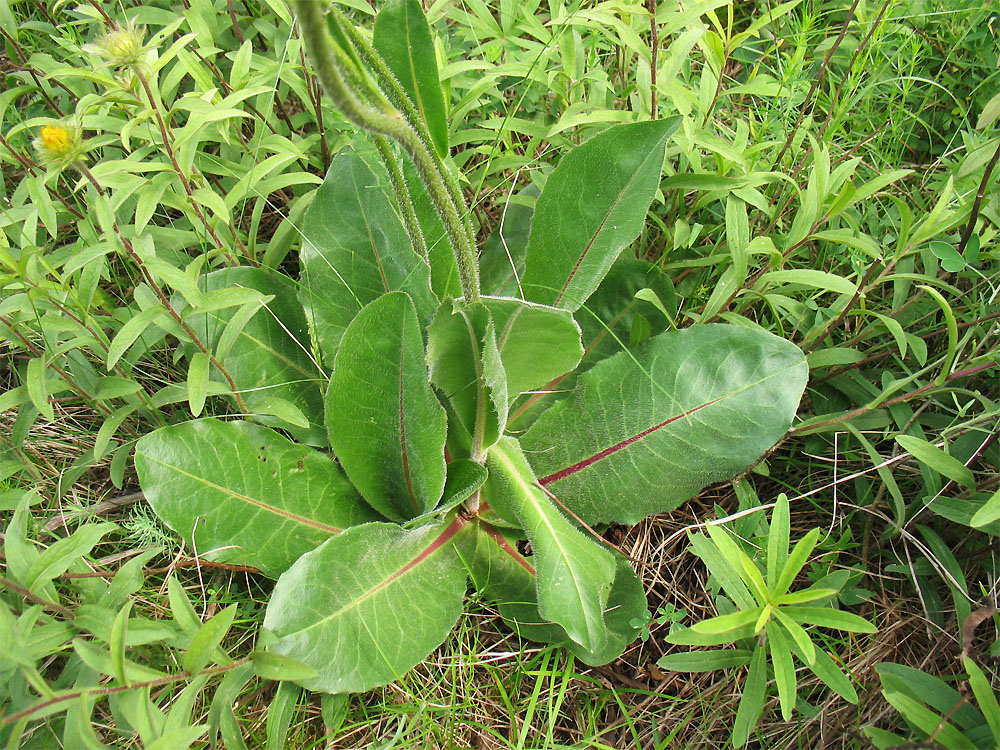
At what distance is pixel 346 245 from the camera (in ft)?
7.54

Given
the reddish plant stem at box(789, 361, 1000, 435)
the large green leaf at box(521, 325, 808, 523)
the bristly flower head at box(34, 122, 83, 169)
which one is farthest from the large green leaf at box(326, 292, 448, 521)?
the reddish plant stem at box(789, 361, 1000, 435)

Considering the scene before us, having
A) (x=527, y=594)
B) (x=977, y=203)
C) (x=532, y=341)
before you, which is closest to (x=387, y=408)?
(x=532, y=341)

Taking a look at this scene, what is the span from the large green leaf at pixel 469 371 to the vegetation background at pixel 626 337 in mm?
557

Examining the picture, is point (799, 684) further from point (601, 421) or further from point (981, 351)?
point (981, 351)

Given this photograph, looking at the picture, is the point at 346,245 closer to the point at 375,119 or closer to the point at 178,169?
the point at 178,169

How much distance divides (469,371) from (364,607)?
67 cm

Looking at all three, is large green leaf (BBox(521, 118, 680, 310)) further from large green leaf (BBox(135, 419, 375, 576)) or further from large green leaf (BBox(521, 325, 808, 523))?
large green leaf (BBox(135, 419, 375, 576))

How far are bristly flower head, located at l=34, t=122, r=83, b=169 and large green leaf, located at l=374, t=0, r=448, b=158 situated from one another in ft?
2.45

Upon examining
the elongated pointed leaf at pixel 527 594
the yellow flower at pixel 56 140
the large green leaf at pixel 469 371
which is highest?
the yellow flower at pixel 56 140

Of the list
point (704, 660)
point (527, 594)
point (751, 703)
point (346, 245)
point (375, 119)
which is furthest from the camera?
point (346, 245)

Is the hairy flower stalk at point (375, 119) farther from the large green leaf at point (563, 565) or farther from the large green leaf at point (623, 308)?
the large green leaf at point (623, 308)

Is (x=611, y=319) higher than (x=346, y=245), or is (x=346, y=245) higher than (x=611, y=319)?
(x=346, y=245)

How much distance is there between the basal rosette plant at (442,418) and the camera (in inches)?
73.0

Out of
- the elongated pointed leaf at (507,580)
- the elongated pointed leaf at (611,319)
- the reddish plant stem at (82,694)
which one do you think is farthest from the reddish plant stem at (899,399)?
the reddish plant stem at (82,694)
